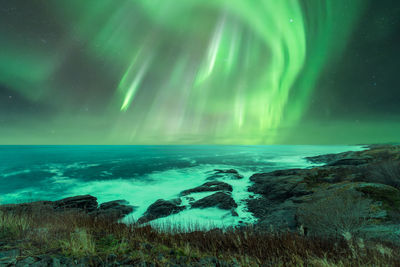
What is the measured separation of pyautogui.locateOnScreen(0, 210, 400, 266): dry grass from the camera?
363 centimetres

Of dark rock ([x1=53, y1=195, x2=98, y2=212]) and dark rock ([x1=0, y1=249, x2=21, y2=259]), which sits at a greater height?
dark rock ([x1=0, y1=249, x2=21, y2=259])

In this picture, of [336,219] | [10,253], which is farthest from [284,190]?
[10,253]

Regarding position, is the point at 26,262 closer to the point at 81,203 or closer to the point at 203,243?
the point at 203,243

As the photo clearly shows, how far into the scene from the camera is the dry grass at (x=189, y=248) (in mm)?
3627

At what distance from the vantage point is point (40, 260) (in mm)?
3490

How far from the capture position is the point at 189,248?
13.8 feet

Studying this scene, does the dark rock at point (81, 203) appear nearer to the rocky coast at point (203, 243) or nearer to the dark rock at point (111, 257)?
the rocky coast at point (203, 243)

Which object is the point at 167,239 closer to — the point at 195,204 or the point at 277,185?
the point at 195,204

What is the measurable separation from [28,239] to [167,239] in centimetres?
391

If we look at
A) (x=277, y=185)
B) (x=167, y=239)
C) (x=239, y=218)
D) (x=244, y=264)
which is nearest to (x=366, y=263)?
(x=244, y=264)

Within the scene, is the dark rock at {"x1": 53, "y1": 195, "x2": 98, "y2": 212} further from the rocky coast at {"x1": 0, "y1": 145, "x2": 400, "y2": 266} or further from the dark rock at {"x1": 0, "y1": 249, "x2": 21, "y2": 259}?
the dark rock at {"x1": 0, "y1": 249, "x2": 21, "y2": 259}

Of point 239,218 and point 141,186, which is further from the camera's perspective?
point 141,186

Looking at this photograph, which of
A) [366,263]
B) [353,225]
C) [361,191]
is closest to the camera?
[366,263]

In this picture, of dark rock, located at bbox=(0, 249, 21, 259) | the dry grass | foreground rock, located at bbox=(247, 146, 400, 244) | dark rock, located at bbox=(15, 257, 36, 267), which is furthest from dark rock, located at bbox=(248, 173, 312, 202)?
dark rock, located at bbox=(0, 249, 21, 259)
